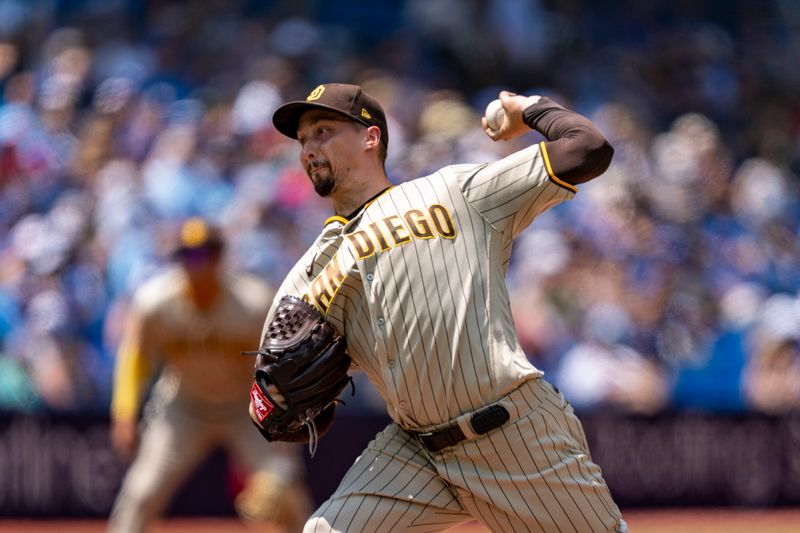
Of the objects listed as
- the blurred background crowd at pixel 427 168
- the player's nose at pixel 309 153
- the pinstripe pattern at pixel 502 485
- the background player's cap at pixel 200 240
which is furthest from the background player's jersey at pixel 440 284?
the blurred background crowd at pixel 427 168

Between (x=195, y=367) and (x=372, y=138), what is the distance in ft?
11.0

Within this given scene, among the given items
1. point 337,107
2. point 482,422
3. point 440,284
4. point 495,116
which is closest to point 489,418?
point 482,422

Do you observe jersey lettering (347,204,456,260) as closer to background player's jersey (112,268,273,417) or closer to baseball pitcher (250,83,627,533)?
baseball pitcher (250,83,627,533)

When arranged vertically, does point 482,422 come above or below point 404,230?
below

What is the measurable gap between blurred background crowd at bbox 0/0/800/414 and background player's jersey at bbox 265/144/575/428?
577 cm

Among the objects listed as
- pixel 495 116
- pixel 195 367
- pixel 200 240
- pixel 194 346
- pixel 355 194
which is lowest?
pixel 195 367

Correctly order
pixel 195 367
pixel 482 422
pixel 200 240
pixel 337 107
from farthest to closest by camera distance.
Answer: pixel 195 367, pixel 200 240, pixel 337 107, pixel 482 422

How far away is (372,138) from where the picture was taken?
4.22m

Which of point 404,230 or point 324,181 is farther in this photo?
point 324,181

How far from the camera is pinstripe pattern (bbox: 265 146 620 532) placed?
3869 mm

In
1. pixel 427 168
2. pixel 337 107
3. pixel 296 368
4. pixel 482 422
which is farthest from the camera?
pixel 427 168

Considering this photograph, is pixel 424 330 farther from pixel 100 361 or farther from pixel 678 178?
pixel 678 178

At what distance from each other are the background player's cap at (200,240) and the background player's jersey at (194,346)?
0.28m

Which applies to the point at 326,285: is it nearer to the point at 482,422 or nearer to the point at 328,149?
the point at 328,149
